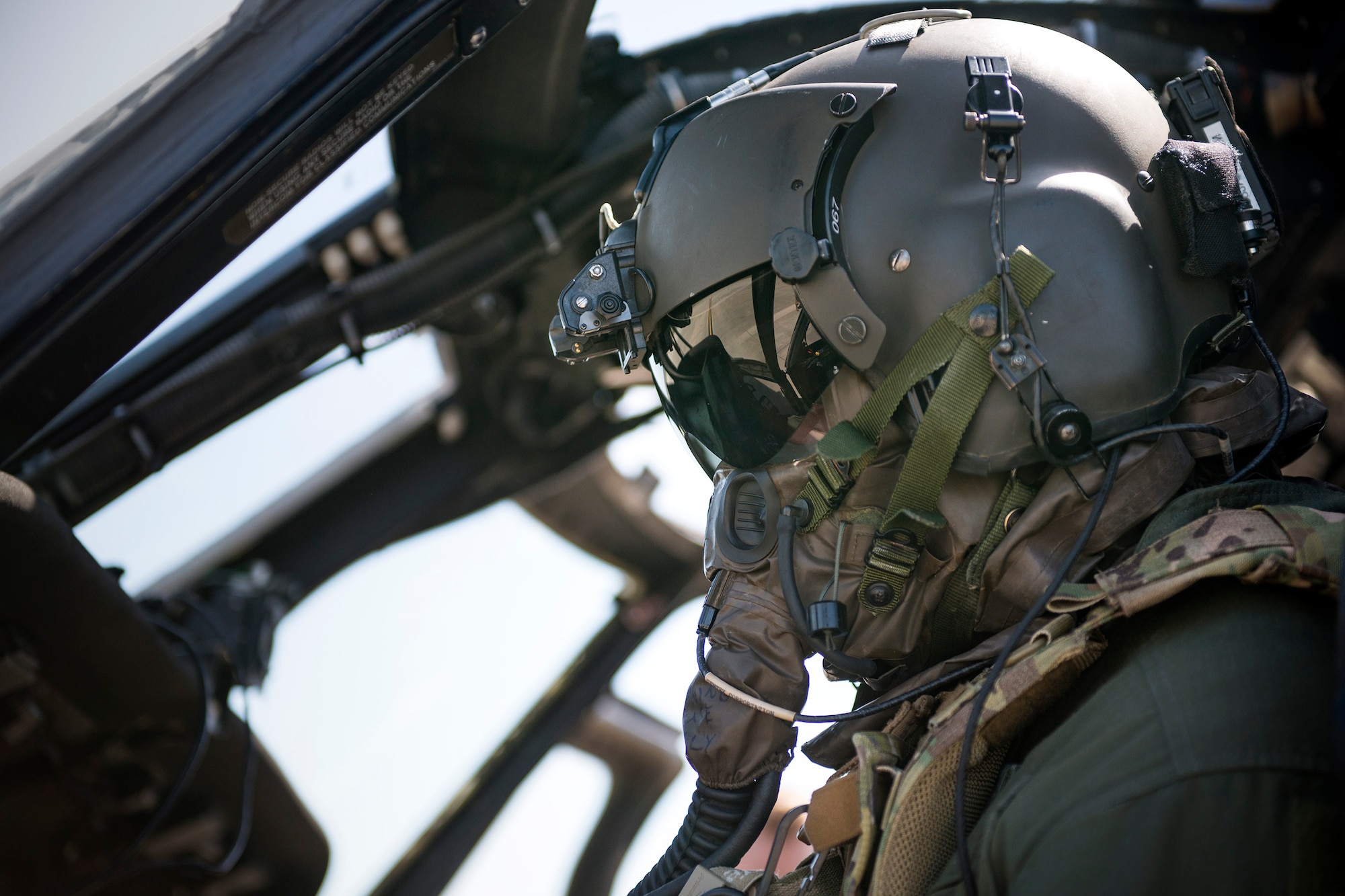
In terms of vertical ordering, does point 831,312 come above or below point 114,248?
below

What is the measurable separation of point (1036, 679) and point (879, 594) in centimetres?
26

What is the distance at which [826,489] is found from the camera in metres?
1.32

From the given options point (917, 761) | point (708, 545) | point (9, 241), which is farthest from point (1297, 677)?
point (9, 241)

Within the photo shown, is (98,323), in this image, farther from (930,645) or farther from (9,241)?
(930,645)

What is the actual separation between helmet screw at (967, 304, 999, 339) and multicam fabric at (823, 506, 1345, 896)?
11.8 inches

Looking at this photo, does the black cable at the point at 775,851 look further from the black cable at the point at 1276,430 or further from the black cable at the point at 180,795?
the black cable at the point at 180,795

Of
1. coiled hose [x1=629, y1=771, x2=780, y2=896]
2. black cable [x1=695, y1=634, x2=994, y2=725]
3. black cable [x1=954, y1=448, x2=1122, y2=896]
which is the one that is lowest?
coiled hose [x1=629, y1=771, x2=780, y2=896]

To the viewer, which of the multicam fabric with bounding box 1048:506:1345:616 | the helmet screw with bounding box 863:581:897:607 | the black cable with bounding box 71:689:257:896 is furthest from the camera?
the black cable with bounding box 71:689:257:896

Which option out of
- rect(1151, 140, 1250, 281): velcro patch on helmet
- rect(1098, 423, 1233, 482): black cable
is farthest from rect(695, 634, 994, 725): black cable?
rect(1151, 140, 1250, 281): velcro patch on helmet

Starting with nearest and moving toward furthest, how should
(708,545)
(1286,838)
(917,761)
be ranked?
(1286,838), (917,761), (708,545)

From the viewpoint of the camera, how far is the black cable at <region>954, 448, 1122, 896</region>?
3.23 ft

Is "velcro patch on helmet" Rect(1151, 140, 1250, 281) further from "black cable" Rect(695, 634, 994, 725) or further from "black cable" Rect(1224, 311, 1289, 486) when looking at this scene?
"black cable" Rect(695, 634, 994, 725)

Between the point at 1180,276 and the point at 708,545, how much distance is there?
0.72 m

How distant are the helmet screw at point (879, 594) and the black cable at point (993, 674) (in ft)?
0.54
